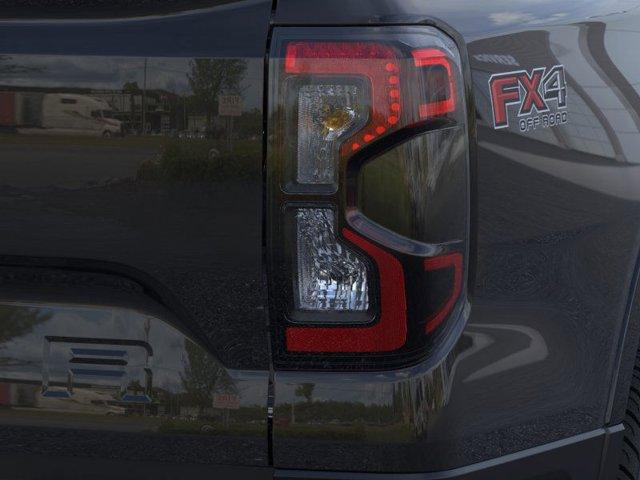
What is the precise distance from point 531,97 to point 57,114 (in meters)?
0.87

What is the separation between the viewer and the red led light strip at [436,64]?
1645 mm

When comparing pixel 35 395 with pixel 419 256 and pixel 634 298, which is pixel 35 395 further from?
pixel 634 298

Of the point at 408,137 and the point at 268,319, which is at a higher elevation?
the point at 408,137

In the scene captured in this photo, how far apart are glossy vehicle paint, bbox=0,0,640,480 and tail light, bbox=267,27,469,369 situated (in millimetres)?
34

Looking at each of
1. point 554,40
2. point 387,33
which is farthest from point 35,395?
point 554,40

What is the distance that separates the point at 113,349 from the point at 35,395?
18cm

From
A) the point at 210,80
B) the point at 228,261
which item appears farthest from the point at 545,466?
the point at 210,80

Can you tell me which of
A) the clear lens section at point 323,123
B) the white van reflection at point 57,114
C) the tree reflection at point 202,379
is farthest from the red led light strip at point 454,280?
the white van reflection at point 57,114

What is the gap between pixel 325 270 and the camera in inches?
66.7

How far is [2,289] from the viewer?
182cm

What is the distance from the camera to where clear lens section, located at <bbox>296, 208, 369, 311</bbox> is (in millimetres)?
1679

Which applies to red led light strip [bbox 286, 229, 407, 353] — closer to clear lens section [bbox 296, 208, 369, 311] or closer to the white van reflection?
clear lens section [bbox 296, 208, 369, 311]

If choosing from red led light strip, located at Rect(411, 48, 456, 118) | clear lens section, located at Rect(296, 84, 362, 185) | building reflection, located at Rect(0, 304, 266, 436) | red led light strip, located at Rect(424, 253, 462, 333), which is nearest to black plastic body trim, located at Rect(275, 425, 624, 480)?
building reflection, located at Rect(0, 304, 266, 436)

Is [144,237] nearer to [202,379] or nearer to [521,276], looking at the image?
[202,379]
